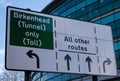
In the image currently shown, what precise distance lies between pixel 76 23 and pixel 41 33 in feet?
3.84

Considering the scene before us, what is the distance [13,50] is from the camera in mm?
7035

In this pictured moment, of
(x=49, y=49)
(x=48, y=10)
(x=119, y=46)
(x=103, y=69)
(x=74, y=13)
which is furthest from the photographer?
(x=48, y=10)

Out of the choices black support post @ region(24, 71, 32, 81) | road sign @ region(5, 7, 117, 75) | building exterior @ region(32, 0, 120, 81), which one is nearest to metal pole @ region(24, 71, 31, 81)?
black support post @ region(24, 71, 32, 81)

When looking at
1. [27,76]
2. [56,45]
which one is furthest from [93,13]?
[27,76]

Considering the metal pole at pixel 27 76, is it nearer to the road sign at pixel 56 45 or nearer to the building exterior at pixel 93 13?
the road sign at pixel 56 45

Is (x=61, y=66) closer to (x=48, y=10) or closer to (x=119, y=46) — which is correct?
(x=119, y=46)

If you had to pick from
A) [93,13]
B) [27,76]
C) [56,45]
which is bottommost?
[27,76]

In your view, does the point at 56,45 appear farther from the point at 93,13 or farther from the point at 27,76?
the point at 93,13

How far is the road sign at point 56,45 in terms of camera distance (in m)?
7.15

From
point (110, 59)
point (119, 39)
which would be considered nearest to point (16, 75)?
point (119, 39)

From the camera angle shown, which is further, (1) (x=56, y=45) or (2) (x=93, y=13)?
(2) (x=93, y=13)

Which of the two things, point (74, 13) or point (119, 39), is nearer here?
point (119, 39)

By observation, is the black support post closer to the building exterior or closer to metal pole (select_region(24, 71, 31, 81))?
metal pole (select_region(24, 71, 31, 81))

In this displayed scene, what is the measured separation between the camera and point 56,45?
25.4ft
